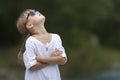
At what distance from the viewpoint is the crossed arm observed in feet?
14.5

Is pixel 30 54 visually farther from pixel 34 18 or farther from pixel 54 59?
pixel 34 18

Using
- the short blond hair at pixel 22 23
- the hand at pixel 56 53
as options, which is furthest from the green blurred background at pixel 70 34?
the hand at pixel 56 53

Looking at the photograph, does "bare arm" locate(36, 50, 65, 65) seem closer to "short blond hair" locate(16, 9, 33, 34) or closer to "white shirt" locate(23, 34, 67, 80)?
"white shirt" locate(23, 34, 67, 80)

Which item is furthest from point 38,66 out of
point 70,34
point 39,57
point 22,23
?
point 70,34

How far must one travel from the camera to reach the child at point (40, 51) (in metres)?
4.46

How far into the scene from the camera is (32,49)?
448 cm

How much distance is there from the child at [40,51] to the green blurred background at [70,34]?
1486 centimetres

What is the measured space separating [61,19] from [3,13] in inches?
89.7

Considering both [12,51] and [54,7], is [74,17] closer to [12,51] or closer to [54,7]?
[54,7]

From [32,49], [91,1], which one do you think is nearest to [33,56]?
[32,49]

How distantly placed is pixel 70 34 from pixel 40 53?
18114mm

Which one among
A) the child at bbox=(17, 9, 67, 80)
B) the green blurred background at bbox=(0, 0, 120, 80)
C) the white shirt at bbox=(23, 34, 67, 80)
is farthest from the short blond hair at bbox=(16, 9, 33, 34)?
the green blurred background at bbox=(0, 0, 120, 80)

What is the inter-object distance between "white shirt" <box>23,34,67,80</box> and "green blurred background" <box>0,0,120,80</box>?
14.9 m

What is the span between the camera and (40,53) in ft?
14.8
